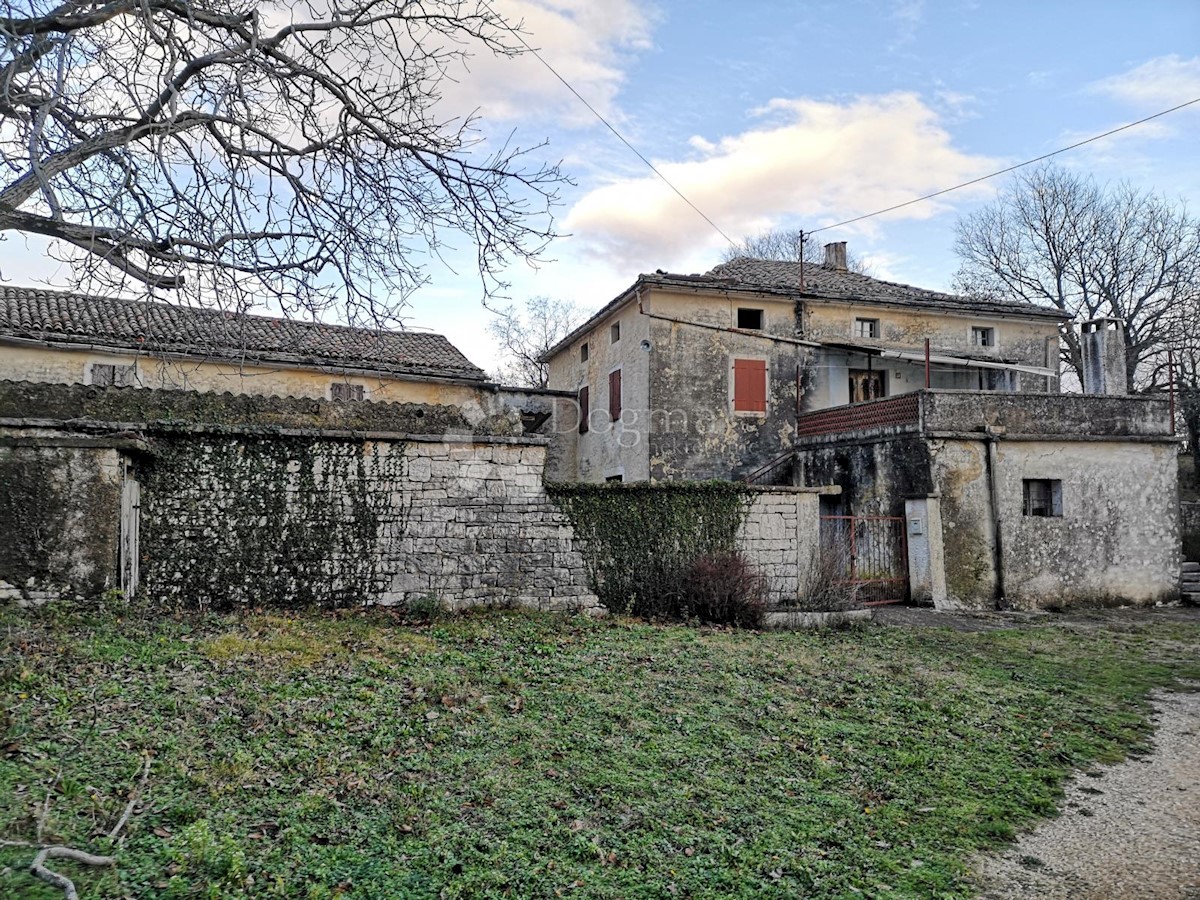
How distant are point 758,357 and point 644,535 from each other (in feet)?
31.9

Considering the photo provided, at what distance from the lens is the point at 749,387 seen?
1906cm

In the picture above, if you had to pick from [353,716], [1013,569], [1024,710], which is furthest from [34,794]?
[1013,569]

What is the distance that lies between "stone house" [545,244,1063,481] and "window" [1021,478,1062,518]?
5266mm

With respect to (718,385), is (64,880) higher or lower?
lower

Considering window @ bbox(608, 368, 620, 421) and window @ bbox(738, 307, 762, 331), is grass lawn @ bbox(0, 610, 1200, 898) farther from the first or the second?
window @ bbox(738, 307, 762, 331)

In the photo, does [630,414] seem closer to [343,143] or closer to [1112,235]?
[343,143]

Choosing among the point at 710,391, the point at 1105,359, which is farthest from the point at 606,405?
the point at 1105,359

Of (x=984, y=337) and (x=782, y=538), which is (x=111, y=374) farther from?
(x=984, y=337)

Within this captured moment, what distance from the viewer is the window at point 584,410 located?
880 inches

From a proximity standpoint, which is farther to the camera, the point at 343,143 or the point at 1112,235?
the point at 1112,235

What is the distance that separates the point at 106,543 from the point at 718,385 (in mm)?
14057

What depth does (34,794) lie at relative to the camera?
371 cm

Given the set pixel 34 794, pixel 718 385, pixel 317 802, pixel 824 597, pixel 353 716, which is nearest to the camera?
pixel 34 794

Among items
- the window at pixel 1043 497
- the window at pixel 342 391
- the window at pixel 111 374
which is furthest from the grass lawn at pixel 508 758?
the window at pixel 342 391
